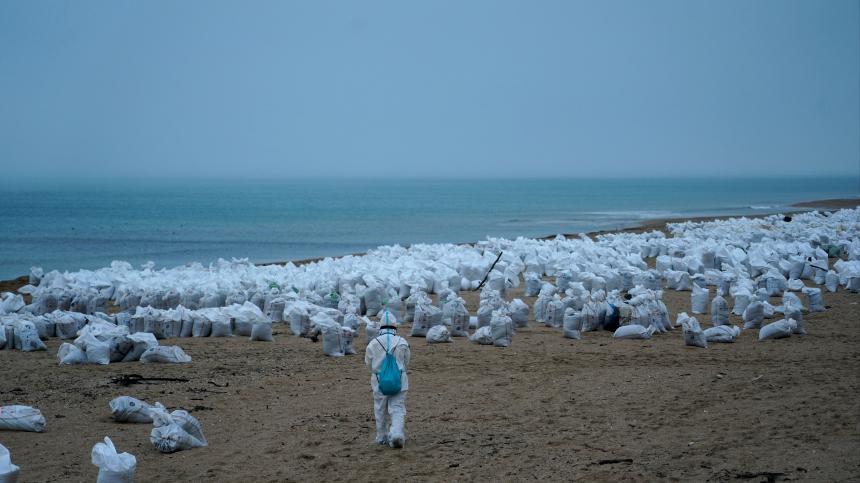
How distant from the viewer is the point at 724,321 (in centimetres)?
991

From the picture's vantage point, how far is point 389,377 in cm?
539

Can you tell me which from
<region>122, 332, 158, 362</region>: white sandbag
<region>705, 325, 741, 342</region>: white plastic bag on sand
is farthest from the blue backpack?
<region>705, 325, 741, 342</region>: white plastic bag on sand

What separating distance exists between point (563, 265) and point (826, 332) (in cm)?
633

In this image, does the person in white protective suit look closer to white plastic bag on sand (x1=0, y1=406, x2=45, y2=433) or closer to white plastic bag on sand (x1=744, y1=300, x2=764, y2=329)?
white plastic bag on sand (x1=0, y1=406, x2=45, y2=433)

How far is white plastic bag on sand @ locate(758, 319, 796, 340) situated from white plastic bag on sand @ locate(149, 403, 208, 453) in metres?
6.90

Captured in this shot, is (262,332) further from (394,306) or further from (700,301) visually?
(700,301)

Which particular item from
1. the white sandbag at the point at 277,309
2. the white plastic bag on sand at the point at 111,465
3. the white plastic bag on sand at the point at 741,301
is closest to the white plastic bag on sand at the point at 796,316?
the white plastic bag on sand at the point at 741,301

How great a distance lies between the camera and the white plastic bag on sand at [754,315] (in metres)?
9.82

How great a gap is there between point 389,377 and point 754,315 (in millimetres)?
6530

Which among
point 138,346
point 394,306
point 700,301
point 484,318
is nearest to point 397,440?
point 138,346

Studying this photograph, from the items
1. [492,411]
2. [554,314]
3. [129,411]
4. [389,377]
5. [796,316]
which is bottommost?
[492,411]

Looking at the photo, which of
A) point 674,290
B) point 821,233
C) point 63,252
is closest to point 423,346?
point 674,290

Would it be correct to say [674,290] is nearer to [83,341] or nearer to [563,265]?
[563,265]

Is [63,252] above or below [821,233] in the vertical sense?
below
